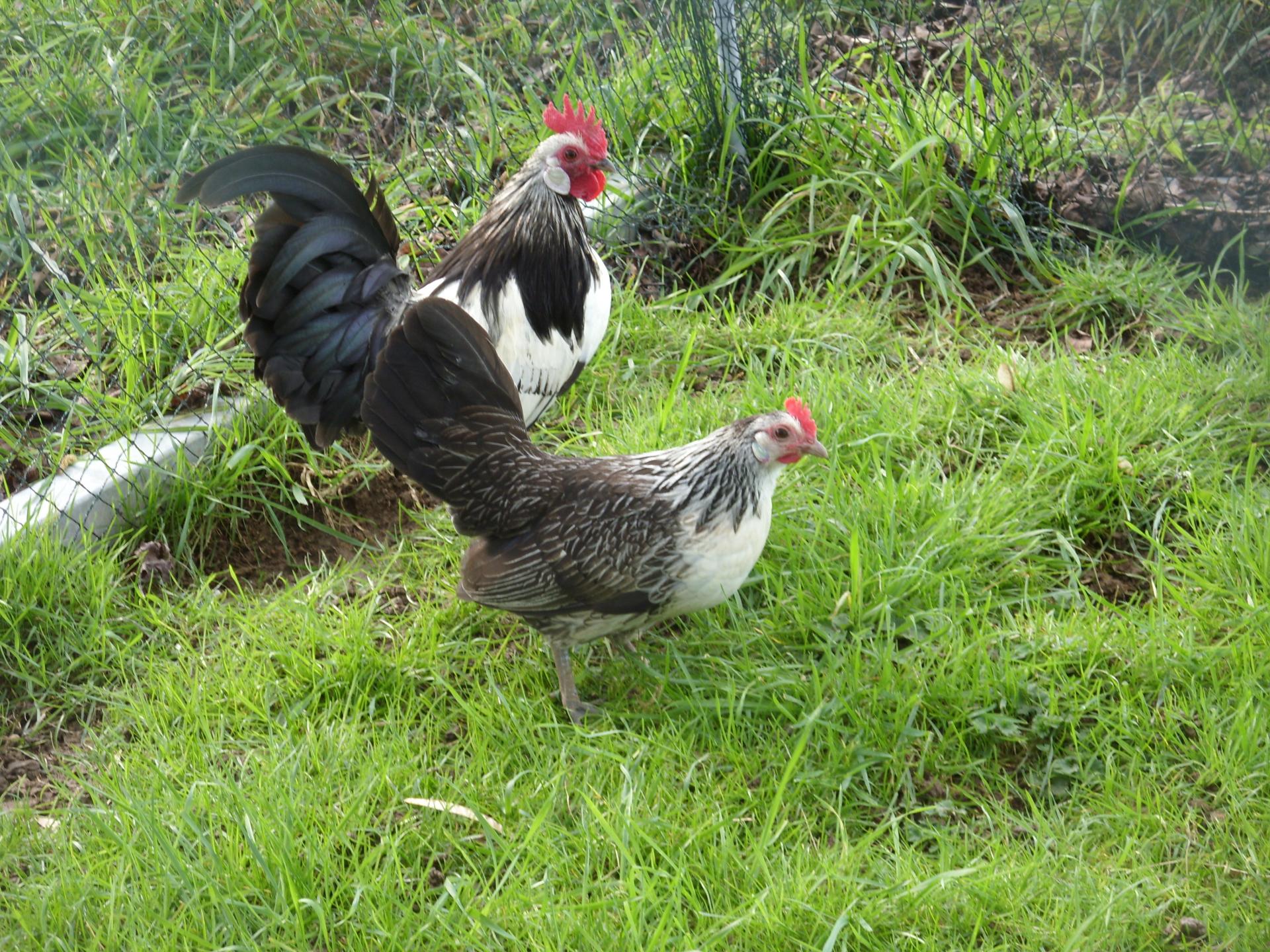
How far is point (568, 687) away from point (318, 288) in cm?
152

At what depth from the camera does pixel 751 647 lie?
340 centimetres

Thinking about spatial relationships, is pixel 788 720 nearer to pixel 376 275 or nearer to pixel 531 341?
pixel 531 341

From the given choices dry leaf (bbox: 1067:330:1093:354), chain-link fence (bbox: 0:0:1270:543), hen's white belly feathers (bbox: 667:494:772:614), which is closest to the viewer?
hen's white belly feathers (bbox: 667:494:772:614)

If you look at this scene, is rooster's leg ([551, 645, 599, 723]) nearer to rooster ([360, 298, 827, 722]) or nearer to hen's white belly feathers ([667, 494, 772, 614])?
rooster ([360, 298, 827, 722])

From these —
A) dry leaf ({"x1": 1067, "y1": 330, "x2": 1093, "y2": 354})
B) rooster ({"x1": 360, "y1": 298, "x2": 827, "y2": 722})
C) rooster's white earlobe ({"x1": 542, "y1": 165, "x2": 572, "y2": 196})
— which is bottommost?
dry leaf ({"x1": 1067, "y1": 330, "x2": 1093, "y2": 354})

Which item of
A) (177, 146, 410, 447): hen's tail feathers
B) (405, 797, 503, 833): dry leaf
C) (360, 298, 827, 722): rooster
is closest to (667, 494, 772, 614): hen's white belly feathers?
(360, 298, 827, 722): rooster

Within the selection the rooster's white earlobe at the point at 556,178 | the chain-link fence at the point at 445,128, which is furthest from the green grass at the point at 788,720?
the rooster's white earlobe at the point at 556,178

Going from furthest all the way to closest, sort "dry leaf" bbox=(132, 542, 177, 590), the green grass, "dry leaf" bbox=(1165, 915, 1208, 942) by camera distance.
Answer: "dry leaf" bbox=(132, 542, 177, 590) → the green grass → "dry leaf" bbox=(1165, 915, 1208, 942)

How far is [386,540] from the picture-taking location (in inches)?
162

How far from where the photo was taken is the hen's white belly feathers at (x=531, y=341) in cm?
393

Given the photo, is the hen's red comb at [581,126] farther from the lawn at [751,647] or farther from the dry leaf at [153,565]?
the dry leaf at [153,565]

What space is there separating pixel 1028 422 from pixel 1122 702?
1124mm

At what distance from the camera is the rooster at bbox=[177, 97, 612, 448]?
143 inches

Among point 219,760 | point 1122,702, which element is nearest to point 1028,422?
point 1122,702
